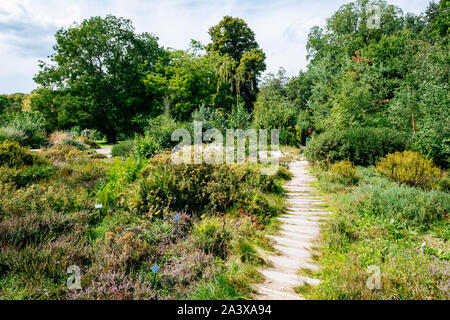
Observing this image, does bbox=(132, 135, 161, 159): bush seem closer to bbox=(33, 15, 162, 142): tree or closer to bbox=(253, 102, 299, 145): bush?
bbox=(253, 102, 299, 145): bush

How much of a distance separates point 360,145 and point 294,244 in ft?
19.6

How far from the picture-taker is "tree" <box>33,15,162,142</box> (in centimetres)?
2075

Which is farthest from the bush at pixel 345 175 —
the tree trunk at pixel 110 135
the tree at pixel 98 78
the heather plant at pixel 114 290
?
the tree trunk at pixel 110 135

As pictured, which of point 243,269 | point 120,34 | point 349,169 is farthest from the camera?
point 120,34

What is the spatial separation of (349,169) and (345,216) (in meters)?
2.71

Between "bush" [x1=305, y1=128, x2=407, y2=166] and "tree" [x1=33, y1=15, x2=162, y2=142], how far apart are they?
18.4 metres

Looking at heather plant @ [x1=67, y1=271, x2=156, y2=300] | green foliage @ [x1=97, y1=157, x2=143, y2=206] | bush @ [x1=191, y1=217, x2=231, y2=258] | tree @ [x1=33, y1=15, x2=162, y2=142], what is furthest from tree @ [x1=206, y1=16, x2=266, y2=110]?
heather plant @ [x1=67, y1=271, x2=156, y2=300]

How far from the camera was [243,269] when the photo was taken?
9.68 feet

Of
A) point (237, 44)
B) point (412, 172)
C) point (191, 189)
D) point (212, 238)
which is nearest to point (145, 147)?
point (191, 189)

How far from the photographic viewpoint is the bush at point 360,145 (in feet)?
25.9

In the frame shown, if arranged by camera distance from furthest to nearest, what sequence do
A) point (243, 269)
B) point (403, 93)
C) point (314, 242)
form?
point (403, 93)
point (314, 242)
point (243, 269)

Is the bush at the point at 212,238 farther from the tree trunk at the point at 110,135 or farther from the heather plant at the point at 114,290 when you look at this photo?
the tree trunk at the point at 110,135

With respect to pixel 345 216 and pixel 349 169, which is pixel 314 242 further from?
pixel 349 169
